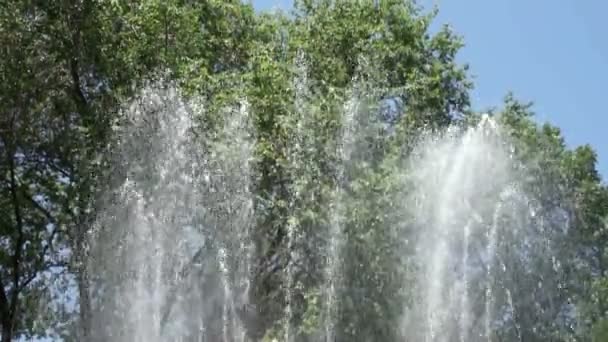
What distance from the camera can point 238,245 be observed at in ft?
58.6

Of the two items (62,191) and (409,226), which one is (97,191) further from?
(409,226)

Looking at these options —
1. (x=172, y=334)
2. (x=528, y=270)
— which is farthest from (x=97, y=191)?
(x=528, y=270)

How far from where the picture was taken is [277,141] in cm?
1906

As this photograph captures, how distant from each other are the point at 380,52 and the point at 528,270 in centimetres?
547

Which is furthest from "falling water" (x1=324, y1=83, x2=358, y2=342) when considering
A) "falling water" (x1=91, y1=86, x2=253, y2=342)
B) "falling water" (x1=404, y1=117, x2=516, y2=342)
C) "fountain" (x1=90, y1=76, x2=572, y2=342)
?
"falling water" (x1=91, y1=86, x2=253, y2=342)

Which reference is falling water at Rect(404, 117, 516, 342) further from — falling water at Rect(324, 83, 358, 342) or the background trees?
falling water at Rect(324, 83, 358, 342)

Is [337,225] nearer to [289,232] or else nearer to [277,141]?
[289,232]

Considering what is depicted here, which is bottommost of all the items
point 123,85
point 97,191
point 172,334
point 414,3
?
point 172,334

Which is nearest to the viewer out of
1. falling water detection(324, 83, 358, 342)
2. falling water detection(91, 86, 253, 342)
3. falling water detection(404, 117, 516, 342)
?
falling water detection(324, 83, 358, 342)

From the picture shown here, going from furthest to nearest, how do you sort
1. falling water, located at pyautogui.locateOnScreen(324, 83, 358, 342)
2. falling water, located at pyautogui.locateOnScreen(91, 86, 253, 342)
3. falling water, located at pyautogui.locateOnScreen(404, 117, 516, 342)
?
falling water, located at pyautogui.locateOnScreen(404, 117, 516, 342) → falling water, located at pyautogui.locateOnScreen(91, 86, 253, 342) → falling water, located at pyautogui.locateOnScreen(324, 83, 358, 342)

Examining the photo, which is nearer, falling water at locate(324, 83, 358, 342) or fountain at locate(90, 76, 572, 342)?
falling water at locate(324, 83, 358, 342)

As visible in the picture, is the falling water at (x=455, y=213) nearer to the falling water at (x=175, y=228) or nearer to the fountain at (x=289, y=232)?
the fountain at (x=289, y=232)

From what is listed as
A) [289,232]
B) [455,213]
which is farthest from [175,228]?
[455,213]

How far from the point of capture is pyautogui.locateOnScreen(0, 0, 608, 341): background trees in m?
17.4
